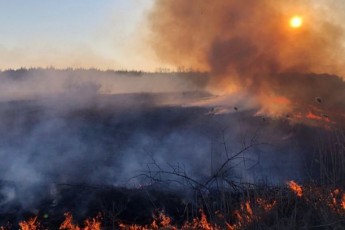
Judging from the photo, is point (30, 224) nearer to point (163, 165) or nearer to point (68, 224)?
point (68, 224)

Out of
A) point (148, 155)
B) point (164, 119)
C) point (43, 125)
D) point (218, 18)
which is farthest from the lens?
point (218, 18)

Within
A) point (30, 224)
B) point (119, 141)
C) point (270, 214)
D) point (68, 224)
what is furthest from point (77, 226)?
point (119, 141)

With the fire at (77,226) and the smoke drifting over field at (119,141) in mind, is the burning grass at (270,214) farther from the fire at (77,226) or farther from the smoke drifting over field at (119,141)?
the smoke drifting over field at (119,141)

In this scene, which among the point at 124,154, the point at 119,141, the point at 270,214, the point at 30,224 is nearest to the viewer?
the point at 270,214

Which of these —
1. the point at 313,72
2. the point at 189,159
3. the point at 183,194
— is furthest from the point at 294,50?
the point at 183,194

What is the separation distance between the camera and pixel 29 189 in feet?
34.9

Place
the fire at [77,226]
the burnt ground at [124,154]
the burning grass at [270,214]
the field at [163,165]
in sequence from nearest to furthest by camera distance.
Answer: the burning grass at [270,214]
the field at [163,165]
the fire at [77,226]
the burnt ground at [124,154]

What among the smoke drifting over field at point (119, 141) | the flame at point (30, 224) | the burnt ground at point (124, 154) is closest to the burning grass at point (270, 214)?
the flame at point (30, 224)

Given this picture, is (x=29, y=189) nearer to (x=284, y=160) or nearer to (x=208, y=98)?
(x=284, y=160)

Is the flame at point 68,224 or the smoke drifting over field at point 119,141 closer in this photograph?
the flame at point 68,224

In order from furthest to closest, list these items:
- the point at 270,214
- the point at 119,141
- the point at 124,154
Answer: the point at 119,141 → the point at 124,154 → the point at 270,214

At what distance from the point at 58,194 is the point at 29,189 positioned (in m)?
0.66

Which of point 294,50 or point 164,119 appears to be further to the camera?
point 294,50

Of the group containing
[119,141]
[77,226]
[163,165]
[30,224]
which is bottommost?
[30,224]
